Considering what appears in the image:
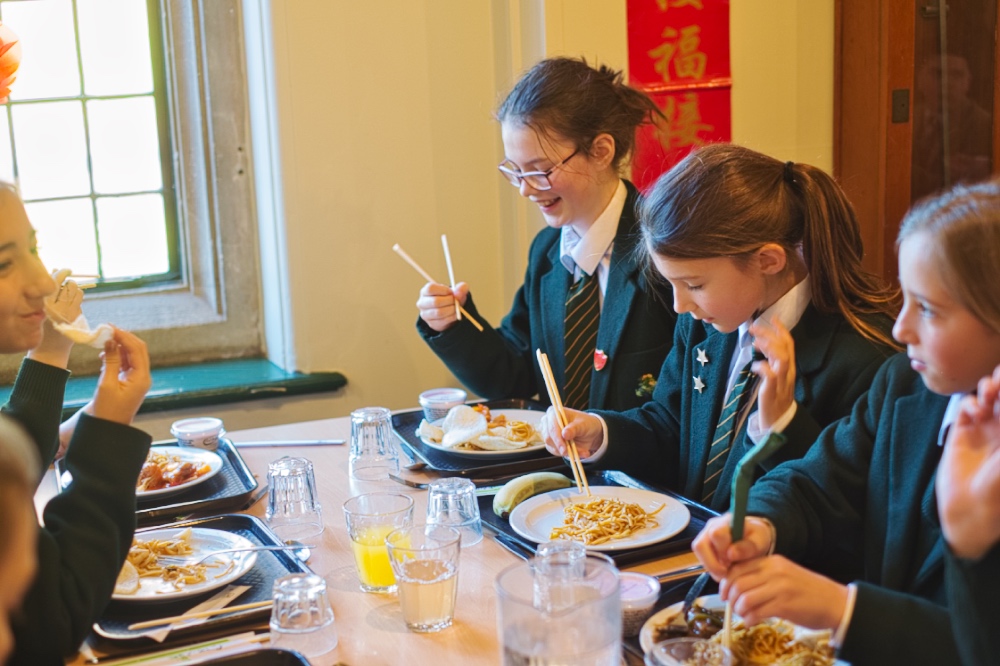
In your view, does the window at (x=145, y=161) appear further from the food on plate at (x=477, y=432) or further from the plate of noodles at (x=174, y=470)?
the food on plate at (x=477, y=432)

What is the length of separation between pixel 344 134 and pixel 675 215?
1.60 m

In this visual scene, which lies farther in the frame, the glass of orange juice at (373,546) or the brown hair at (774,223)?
the brown hair at (774,223)

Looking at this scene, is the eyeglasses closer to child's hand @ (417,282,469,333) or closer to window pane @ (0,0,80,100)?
child's hand @ (417,282,469,333)

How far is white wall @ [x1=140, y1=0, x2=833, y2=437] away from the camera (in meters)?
3.08

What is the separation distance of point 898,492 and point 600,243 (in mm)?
1130

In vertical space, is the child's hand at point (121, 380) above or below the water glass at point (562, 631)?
above

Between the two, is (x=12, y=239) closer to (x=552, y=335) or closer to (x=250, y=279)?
(x=552, y=335)

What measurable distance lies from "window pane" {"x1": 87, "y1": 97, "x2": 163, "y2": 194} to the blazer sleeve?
85.2 inches

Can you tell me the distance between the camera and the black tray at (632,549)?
1543mm

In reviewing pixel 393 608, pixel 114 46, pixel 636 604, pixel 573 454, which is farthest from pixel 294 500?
pixel 114 46

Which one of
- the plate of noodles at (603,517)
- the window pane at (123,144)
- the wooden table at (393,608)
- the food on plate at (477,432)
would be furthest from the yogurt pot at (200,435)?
the window pane at (123,144)

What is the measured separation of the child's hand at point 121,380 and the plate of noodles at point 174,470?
0.51 meters

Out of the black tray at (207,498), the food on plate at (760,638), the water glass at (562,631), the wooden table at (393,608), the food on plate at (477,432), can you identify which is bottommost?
the wooden table at (393,608)

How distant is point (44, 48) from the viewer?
3.19 meters
